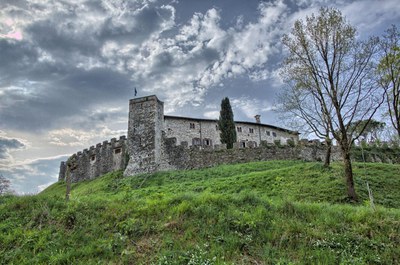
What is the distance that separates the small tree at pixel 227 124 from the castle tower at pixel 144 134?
9088 mm

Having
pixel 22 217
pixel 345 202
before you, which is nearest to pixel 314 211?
pixel 345 202

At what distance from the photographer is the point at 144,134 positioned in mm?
26266

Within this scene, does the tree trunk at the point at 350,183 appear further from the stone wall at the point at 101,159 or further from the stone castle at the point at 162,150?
the stone wall at the point at 101,159

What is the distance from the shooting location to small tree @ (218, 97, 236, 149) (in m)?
32.9

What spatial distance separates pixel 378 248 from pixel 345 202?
6811mm

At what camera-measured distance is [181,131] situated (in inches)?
1538

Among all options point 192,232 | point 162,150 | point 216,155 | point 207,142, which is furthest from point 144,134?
point 192,232

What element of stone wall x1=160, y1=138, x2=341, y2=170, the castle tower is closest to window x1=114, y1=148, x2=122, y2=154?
the castle tower

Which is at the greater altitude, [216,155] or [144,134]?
[144,134]

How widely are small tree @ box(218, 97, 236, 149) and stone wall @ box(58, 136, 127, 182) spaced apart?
1158 cm

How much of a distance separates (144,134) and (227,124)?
1170 centimetres

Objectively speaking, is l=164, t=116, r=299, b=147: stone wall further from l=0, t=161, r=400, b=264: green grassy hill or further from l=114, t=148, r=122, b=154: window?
l=0, t=161, r=400, b=264: green grassy hill

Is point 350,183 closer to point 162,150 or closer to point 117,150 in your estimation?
point 162,150

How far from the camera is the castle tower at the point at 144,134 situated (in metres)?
25.3
